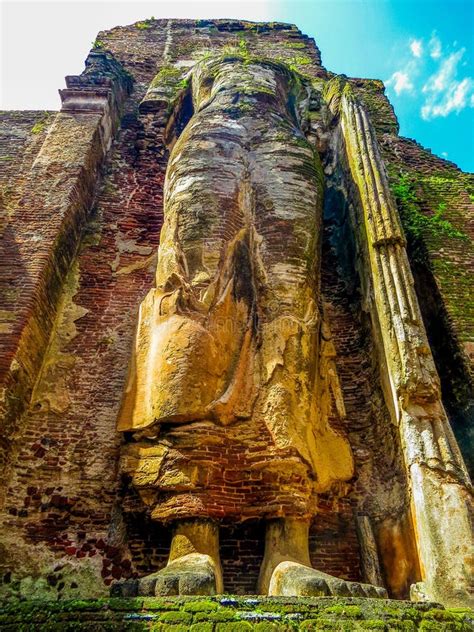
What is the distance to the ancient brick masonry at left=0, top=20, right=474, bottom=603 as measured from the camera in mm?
3844

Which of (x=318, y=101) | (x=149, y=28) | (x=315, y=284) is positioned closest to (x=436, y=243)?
(x=315, y=284)

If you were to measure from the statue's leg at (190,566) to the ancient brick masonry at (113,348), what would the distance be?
0.47 feet

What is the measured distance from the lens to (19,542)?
3.92m

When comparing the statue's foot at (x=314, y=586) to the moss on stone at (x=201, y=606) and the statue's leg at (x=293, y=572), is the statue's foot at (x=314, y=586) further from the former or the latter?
the moss on stone at (x=201, y=606)

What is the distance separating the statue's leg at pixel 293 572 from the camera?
285 centimetres

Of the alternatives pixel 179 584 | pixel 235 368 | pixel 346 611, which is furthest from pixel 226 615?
pixel 235 368

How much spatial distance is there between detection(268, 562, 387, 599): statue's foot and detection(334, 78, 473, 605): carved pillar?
0.47m

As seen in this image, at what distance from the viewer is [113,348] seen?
17.2 ft

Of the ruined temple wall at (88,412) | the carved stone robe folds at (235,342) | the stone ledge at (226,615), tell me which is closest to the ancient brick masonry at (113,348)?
the ruined temple wall at (88,412)

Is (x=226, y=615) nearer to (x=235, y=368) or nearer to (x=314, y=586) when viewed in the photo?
(x=314, y=586)

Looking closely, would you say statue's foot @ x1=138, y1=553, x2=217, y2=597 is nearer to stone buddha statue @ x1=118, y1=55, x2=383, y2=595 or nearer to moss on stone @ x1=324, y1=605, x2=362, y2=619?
stone buddha statue @ x1=118, y1=55, x2=383, y2=595

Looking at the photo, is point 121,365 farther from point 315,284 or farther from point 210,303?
point 315,284

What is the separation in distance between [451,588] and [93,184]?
5910 millimetres


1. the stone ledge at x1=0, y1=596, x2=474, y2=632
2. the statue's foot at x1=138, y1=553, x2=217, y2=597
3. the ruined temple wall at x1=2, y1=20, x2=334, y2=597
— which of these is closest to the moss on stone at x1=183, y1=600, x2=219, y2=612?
the stone ledge at x1=0, y1=596, x2=474, y2=632
